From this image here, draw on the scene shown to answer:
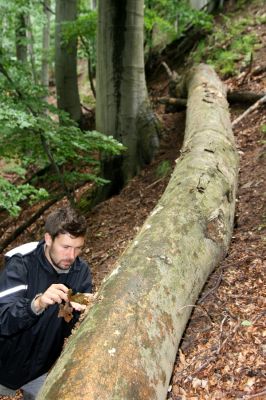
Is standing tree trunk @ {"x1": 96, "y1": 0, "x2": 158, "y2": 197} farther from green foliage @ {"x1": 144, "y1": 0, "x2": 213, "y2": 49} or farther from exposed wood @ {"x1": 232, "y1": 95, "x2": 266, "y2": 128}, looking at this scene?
green foliage @ {"x1": 144, "y1": 0, "x2": 213, "y2": 49}

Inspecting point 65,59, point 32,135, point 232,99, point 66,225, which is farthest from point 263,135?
point 65,59

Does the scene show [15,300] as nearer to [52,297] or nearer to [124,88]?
[52,297]

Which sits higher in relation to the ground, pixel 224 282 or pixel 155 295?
pixel 155 295

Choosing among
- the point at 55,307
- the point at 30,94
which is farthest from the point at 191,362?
the point at 30,94

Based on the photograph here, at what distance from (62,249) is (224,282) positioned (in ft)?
4.80

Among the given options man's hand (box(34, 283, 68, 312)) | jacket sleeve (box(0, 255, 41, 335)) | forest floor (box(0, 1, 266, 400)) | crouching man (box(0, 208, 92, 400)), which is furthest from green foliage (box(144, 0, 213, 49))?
man's hand (box(34, 283, 68, 312))

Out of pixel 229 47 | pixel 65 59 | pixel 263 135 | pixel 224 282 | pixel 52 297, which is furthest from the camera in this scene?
pixel 229 47

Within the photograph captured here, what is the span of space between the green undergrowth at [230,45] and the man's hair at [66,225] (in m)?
7.61

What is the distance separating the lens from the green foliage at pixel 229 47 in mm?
9859

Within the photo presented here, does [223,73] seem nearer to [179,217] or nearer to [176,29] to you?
[176,29]

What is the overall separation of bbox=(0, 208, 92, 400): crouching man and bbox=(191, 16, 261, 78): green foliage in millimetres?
7694

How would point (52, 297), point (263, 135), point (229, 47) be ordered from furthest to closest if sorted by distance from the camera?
1. point (229, 47)
2. point (263, 135)
3. point (52, 297)

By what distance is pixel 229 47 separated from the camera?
10617mm

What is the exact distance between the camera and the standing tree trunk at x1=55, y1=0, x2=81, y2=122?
9.89 metres
